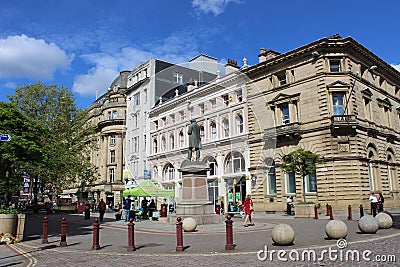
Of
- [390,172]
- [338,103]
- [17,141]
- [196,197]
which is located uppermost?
[338,103]

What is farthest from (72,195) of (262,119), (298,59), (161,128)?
(298,59)

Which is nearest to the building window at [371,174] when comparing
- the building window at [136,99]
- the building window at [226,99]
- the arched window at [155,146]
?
the building window at [226,99]

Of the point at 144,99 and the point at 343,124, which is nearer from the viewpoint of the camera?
the point at 343,124

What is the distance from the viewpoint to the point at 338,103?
36.0 meters

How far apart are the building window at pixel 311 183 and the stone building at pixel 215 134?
24.0 feet

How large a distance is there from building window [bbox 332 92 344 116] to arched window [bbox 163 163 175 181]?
2669cm

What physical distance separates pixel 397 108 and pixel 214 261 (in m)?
43.0

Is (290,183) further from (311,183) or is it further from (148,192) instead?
(148,192)

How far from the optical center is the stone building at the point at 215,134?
4362 centimetres

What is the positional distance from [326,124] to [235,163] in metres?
13.2

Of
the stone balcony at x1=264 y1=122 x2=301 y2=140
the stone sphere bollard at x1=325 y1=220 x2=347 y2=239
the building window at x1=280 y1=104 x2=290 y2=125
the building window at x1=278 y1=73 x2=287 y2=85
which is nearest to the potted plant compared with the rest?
the stone sphere bollard at x1=325 y1=220 x2=347 y2=239

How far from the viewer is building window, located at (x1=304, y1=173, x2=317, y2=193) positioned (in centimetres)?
3578

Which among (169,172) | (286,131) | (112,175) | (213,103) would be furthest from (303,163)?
(112,175)

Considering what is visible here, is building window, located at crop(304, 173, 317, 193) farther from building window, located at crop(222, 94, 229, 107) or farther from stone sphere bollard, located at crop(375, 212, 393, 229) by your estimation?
stone sphere bollard, located at crop(375, 212, 393, 229)
